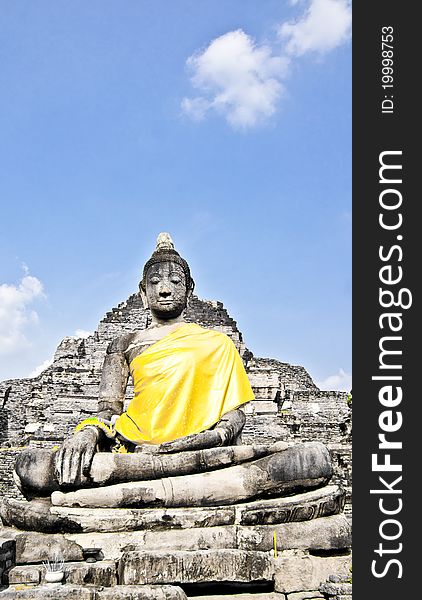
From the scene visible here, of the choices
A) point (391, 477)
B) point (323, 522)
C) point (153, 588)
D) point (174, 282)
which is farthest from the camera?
point (174, 282)

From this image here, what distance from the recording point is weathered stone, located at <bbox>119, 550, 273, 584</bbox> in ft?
12.7

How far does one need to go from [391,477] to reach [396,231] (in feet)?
5.42

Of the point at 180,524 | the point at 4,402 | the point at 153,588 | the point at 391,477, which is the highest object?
the point at 4,402

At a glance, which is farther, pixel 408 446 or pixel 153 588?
pixel 408 446

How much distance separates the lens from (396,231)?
4230 mm

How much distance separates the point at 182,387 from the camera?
5957 mm

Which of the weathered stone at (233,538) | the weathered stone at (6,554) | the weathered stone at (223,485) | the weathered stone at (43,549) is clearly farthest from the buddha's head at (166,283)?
the weathered stone at (6,554)

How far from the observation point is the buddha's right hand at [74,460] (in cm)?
480

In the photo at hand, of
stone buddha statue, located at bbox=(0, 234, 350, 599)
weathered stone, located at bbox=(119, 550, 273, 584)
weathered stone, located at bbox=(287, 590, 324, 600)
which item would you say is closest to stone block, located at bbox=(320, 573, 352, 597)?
weathered stone, located at bbox=(287, 590, 324, 600)

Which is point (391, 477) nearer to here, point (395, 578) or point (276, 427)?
point (395, 578)

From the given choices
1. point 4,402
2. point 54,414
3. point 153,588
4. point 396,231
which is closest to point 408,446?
point 396,231

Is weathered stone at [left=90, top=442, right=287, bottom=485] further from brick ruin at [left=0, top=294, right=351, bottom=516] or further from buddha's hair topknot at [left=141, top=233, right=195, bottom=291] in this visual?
brick ruin at [left=0, top=294, right=351, bottom=516]

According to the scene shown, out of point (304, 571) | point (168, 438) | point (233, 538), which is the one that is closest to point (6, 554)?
point (233, 538)

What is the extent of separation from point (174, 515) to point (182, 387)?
61.3 inches
